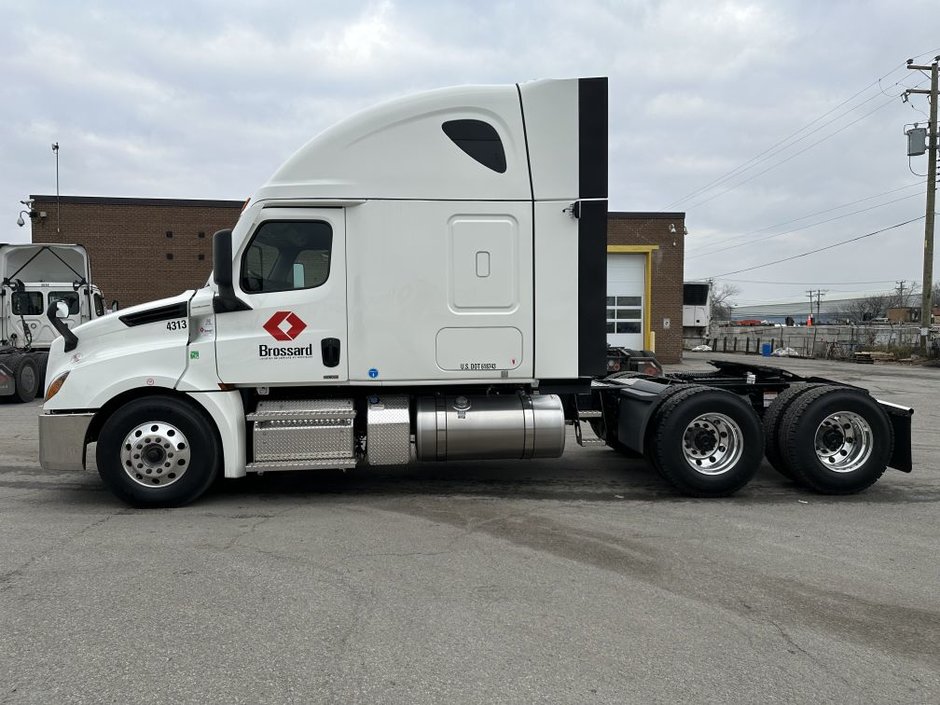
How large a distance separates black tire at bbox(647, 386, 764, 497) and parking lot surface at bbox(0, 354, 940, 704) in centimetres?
22

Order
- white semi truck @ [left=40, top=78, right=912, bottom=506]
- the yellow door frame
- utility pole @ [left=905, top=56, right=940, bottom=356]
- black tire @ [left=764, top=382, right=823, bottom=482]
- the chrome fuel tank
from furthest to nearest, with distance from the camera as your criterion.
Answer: utility pole @ [left=905, top=56, right=940, bottom=356]
the yellow door frame
black tire @ [left=764, top=382, right=823, bottom=482]
the chrome fuel tank
white semi truck @ [left=40, top=78, right=912, bottom=506]

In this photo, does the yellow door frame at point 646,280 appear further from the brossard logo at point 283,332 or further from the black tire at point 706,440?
the brossard logo at point 283,332

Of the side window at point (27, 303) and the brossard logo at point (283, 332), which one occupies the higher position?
the side window at point (27, 303)

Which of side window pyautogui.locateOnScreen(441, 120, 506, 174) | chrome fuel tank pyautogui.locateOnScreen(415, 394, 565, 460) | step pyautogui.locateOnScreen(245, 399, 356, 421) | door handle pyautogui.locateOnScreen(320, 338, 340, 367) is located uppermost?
side window pyautogui.locateOnScreen(441, 120, 506, 174)

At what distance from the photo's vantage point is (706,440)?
6.22 m

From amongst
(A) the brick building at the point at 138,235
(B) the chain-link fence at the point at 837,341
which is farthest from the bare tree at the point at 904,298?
(A) the brick building at the point at 138,235

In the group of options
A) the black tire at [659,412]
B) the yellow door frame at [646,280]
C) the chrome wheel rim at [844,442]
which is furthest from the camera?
the yellow door frame at [646,280]

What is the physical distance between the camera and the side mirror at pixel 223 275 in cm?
554

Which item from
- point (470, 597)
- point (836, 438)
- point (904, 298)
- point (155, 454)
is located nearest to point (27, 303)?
point (155, 454)

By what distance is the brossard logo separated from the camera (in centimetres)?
577

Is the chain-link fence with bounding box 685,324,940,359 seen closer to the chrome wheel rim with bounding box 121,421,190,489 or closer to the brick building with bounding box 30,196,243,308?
the brick building with bounding box 30,196,243,308

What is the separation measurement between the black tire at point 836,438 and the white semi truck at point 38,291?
14.9 meters

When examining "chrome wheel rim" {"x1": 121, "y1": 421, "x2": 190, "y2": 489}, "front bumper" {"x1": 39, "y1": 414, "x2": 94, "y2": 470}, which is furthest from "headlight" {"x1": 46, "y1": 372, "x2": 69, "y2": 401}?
"chrome wheel rim" {"x1": 121, "y1": 421, "x2": 190, "y2": 489}

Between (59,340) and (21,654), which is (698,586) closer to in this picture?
(21,654)
